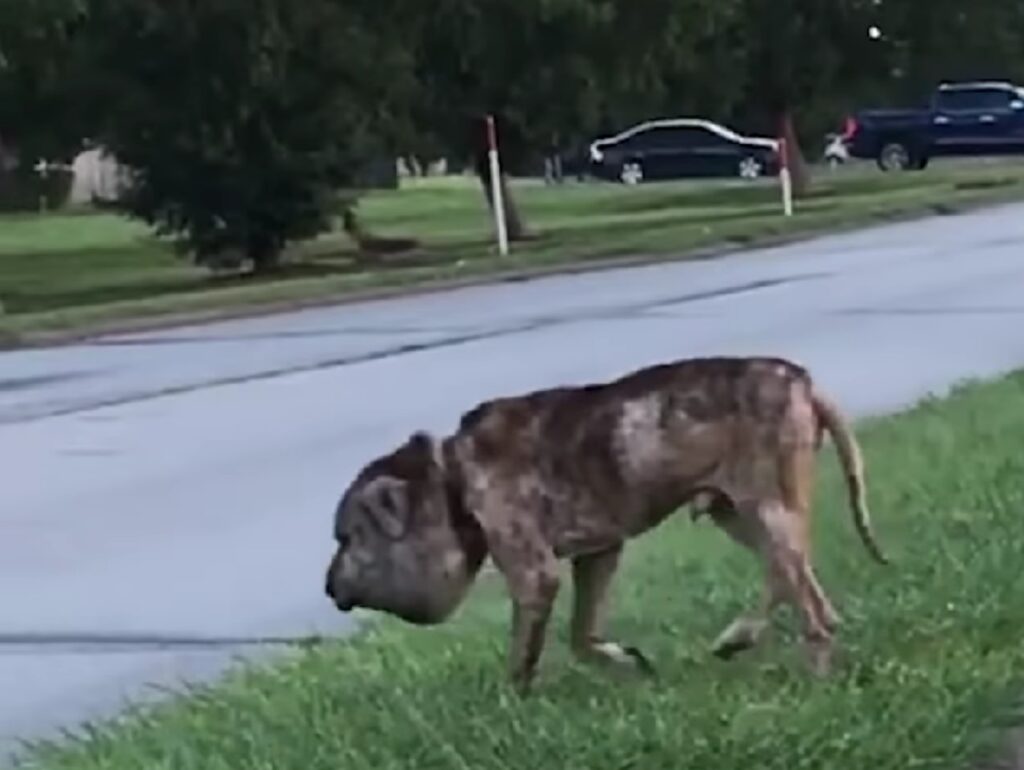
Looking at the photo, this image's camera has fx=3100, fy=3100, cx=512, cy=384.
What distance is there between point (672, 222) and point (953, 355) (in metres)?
27.0

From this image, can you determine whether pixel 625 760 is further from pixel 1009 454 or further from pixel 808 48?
pixel 808 48

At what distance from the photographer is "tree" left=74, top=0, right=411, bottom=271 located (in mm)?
37562

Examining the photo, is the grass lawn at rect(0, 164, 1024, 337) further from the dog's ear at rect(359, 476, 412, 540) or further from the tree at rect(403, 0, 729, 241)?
the dog's ear at rect(359, 476, 412, 540)

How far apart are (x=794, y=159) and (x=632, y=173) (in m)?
16.8

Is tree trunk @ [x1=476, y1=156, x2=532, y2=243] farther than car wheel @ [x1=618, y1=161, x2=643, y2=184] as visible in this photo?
No

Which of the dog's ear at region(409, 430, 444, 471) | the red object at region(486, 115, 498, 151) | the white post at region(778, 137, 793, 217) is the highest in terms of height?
the dog's ear at region(409, 430, 444, 471)

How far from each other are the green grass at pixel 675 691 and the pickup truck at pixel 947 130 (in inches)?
2346

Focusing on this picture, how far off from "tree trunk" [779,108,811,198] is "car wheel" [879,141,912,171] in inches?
414

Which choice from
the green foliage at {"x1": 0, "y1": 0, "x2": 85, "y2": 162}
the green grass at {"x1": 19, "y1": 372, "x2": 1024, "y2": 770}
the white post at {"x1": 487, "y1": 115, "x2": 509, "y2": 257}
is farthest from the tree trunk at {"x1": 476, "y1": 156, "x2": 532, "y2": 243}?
the green grass at {"x1": 19, "y1": 372, "x2": 1024, "y2": 770}

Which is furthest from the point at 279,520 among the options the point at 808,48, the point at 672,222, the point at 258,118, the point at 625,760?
the point at 808,48

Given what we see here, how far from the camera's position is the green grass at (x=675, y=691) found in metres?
7.07

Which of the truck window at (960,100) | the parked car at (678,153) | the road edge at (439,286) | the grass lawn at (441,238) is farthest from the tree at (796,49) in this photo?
the road edge at (439,286)

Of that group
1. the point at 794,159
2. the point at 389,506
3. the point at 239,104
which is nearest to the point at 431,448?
the point at 389,506

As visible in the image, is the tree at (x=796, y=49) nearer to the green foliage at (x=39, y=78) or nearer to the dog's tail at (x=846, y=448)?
the green foliage at (x=39, y=78)
